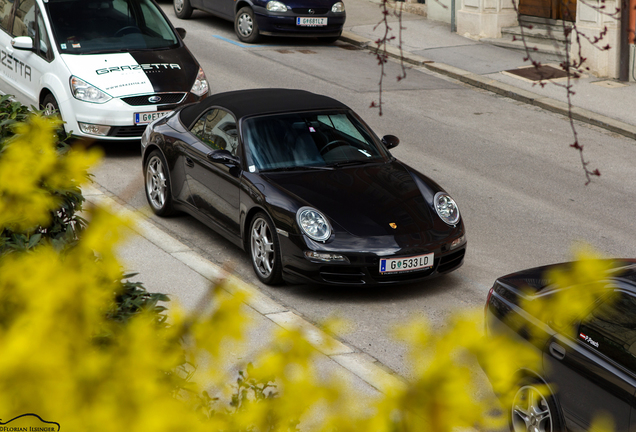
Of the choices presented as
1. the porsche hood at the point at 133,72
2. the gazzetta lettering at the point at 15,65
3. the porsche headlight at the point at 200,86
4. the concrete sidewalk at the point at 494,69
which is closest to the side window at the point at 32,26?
the gazzetta lettering at the point at 15,65

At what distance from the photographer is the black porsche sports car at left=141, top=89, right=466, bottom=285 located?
6.86m

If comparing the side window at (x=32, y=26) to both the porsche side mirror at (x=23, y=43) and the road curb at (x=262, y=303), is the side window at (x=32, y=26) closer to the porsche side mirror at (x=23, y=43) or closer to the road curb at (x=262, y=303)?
the porsche side mirror at (x=23, y=43)

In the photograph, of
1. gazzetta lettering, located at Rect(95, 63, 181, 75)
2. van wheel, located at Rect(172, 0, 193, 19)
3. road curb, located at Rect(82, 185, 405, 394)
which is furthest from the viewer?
A: van wheel, located at Rect(172, 0, 193, 19)

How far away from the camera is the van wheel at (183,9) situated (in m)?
20.4

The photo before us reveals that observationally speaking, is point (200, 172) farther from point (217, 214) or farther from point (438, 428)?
point (438, 428)

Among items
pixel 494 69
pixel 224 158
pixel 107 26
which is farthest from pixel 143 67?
pixel 494 69

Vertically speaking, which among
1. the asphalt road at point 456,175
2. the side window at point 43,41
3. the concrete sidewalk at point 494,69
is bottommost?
the concrete sidewalk at point 494,69

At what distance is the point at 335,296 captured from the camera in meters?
7.22

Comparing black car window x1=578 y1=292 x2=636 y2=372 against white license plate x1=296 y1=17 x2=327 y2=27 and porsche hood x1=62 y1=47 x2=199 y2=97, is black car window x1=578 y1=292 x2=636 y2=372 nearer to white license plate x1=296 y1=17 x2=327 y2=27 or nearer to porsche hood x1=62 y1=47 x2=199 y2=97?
porsche hood x1=62 y1=47 x2=199 y2=97

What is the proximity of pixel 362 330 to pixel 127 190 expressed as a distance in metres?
5.08

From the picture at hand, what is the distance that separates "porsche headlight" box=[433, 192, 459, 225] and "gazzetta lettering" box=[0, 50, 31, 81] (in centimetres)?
668

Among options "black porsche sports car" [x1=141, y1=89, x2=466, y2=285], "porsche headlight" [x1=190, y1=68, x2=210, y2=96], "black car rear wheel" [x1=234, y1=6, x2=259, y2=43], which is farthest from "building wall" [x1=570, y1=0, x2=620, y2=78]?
"black porsche sports car" [x1=141, y1=89, x2=466, y2=285]

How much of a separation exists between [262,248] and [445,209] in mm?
1690

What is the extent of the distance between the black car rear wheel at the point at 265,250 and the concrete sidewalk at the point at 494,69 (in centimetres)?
528
